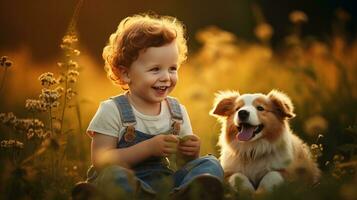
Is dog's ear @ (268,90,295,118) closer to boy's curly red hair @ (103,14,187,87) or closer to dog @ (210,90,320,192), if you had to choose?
dog @ (210,90,320,192)

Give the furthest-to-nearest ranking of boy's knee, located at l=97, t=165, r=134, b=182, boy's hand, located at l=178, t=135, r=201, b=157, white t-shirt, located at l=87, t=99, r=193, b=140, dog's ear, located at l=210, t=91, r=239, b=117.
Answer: dog's ear, located at l=210, t=91, r=239, b=117, white t-shirt, located at l=87, t=99, r=193, b=140, boy's hand, located at l=178, t=135, r=201, b=157, boy's knee, located at l=97, t=165, r=134, b=182

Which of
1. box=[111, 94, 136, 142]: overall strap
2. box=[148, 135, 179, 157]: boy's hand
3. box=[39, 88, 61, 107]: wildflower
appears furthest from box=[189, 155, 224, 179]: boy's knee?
box=[39, 88, 61, 107]: wildflower

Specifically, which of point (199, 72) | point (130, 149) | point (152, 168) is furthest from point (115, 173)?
point (199, 72)

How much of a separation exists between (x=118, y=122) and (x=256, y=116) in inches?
35.2

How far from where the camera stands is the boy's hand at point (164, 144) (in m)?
4.49

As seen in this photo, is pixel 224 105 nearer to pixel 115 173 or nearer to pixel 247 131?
pixel 247 131

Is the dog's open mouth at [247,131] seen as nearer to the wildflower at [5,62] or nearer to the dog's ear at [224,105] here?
the dog's ear at [224,105]

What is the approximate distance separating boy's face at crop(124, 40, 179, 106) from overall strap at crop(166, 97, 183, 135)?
176 millimetres

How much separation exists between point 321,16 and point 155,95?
1043 centimetres

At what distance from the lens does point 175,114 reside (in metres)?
5.04

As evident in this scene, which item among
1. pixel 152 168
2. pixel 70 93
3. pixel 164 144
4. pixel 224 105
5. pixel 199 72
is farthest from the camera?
pixel 199 72

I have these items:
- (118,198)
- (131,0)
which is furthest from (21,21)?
(118,198)

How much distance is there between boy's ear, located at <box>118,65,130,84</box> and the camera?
4.98m

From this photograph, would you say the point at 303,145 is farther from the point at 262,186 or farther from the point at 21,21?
the point at 21,21
